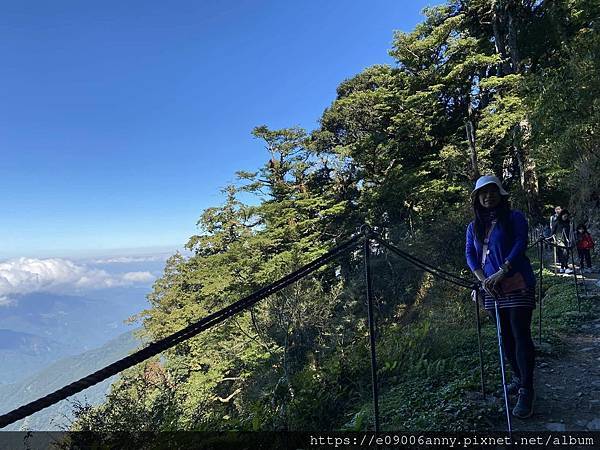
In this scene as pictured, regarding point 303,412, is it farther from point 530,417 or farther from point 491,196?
point 491,196

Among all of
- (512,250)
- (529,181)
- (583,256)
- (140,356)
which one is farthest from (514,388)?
(529,181)

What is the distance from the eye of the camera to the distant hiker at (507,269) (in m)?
2.71

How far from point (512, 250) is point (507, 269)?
149 millimetres

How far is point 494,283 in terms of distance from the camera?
106 inches

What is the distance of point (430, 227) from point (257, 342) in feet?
30.3

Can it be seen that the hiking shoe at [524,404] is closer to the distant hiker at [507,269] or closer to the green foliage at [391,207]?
the distant hiker at [507,269]

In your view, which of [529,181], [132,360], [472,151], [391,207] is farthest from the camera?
[391,207]

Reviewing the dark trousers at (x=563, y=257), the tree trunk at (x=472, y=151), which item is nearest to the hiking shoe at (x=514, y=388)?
the dark trousers at (x=563, y=257)

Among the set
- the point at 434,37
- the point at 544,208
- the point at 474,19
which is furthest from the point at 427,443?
the point at 474,19

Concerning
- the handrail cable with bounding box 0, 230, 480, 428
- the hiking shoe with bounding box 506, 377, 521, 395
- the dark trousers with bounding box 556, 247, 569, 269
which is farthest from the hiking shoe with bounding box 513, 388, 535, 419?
the dark trousers with bounding box 556, 247, 569, 269

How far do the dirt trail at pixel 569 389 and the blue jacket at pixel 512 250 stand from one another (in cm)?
112

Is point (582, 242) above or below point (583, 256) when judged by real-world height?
above

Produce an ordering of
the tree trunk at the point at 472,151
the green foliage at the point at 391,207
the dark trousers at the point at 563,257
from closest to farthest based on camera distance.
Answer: the green foliage at the point at 391,207
the dark trousers at the point at 563,257
the tree trunk at the point at 472,151

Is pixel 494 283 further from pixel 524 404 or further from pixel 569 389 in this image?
pixel 569 389
